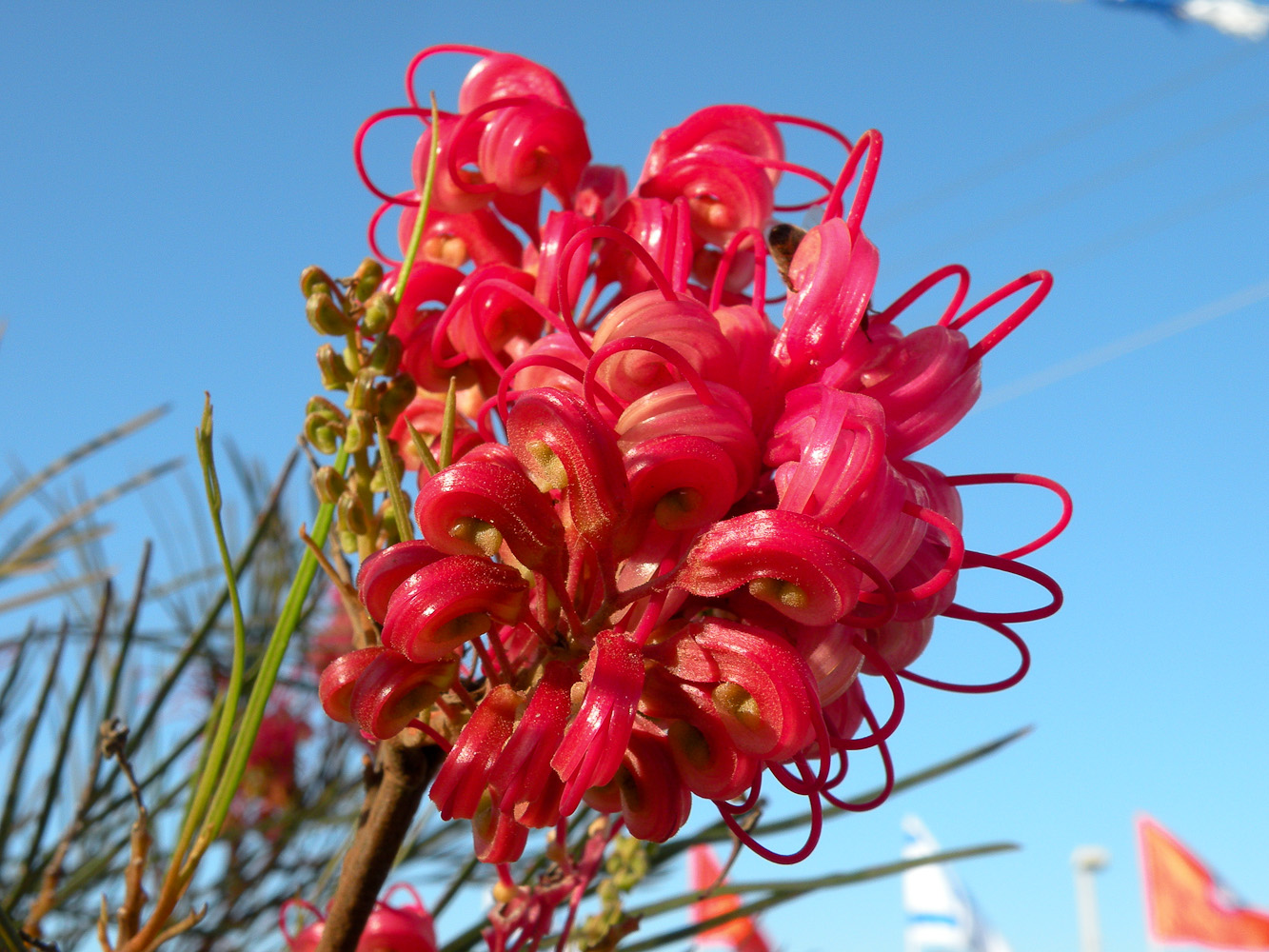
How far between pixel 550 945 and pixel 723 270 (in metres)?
0.39

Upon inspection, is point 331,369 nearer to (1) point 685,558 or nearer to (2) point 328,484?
(2) point 328,484

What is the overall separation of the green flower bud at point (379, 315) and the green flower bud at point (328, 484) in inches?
2.6

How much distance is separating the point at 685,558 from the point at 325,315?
0.70 feet

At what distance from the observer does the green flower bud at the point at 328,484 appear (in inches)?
19.4

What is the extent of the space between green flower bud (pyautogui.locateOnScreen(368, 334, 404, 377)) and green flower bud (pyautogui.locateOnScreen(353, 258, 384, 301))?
0.09 ft

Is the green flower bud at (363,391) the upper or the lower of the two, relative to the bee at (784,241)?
lower

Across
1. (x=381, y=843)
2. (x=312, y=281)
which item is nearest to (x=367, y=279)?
(x=312, y=281)

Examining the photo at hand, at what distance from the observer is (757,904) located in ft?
2.04

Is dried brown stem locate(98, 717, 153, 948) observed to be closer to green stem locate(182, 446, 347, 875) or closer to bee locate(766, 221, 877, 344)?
green stem locate(182, 446, 347, 875)

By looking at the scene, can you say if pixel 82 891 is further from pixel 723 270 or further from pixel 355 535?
pixel 723 270

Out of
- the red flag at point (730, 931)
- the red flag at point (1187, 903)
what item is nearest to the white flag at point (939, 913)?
the red flag at point (1187, 903)

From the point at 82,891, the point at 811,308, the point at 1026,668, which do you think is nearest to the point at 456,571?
the point at 811,308

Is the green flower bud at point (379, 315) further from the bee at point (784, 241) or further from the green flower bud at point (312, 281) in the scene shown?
the bee at point (784, 241)

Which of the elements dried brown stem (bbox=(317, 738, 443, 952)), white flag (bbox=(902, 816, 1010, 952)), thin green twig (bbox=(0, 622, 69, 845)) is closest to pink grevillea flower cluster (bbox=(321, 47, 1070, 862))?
dried brown stem (bbox=(317, 738, 443, 952))
